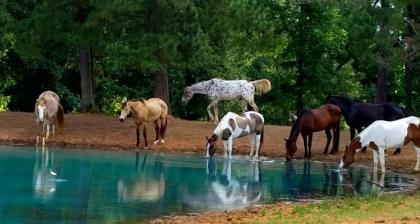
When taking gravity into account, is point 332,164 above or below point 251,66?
below

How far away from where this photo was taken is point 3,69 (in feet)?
114

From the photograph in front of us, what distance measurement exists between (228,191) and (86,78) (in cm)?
1594

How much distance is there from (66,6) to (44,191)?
14463 millimetres

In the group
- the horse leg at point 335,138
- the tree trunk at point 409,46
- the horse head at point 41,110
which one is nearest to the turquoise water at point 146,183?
the horse leg at point 335,138

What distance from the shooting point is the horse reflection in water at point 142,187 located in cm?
1400

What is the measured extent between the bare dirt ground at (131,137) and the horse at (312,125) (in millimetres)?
600

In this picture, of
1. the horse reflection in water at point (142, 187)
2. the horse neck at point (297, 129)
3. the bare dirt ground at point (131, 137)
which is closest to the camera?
the horse reflection in water at point (142, 187)

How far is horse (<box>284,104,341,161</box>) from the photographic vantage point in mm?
21703

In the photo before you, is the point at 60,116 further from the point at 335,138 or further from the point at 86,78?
the point at 335,138

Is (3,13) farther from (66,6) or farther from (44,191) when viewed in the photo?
(44,191)

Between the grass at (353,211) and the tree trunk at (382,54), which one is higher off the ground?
the tree trunk at (382,54)

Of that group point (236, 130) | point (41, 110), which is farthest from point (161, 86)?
point (236, 130)

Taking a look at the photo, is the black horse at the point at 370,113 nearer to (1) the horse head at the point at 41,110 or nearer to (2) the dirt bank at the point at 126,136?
(2) the dirt bank at the point at 126,136

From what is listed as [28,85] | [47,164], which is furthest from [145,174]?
[28,85]
